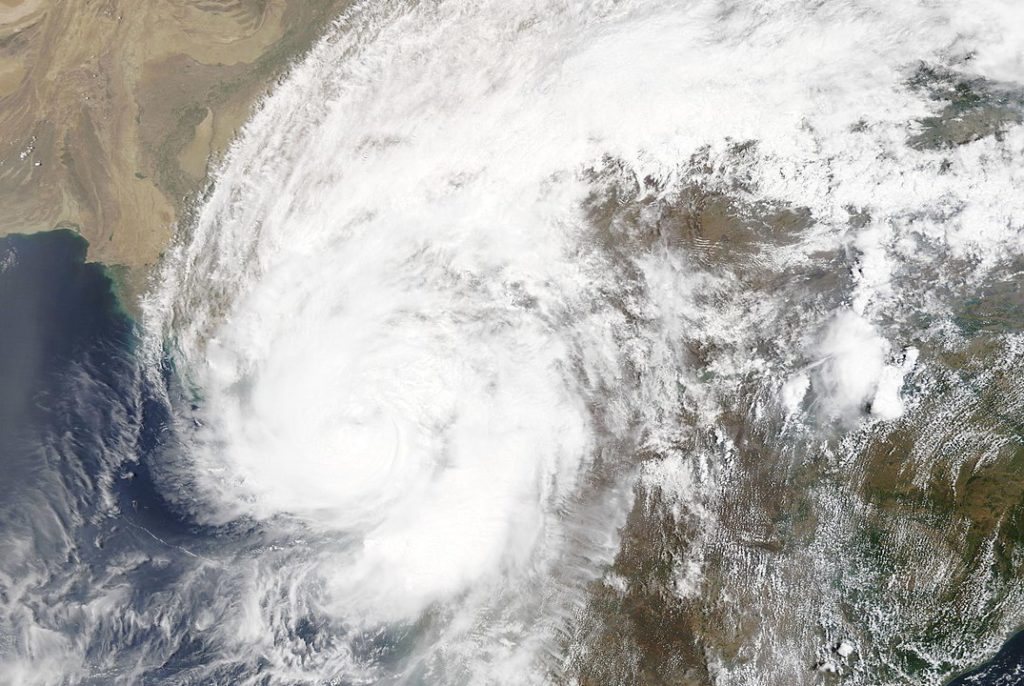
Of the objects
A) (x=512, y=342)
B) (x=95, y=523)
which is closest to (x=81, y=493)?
(x=95, y=523)

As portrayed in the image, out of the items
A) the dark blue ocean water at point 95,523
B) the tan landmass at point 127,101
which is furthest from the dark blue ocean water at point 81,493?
the tan landmass at point 127,101

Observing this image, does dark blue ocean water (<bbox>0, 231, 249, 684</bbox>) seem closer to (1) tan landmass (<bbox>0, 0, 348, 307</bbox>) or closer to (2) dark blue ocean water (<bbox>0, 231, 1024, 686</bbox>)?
(2) dark blue ocean water (<bbox>0, 231, 1024, 686</bbox>)

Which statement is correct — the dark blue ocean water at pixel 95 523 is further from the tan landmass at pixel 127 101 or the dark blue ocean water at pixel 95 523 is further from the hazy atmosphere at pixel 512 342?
the tan landmass at pixel 127 101

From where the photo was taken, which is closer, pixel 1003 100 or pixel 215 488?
pixel 1003 100

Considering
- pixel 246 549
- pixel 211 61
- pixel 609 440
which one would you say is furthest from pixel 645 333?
pixel 211 61

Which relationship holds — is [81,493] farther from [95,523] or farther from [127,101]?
[127,101]

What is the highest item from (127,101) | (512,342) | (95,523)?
(127,101)

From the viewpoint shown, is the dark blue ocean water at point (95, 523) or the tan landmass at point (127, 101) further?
the tan landmass at point (127, 101)

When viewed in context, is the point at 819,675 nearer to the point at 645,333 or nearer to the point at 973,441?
the point at 973,441
